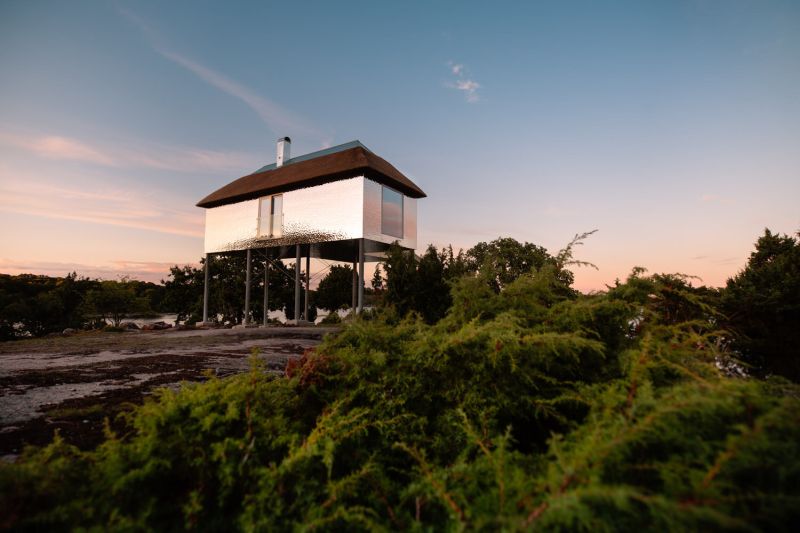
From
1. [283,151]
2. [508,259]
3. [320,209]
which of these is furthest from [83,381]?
[508,259]

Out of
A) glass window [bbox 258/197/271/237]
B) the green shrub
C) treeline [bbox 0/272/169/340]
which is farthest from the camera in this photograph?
treeline [bbox 0/272/169/340]

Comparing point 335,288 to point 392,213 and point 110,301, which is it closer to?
point 110,301

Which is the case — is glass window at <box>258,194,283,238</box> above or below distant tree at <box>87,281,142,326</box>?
above

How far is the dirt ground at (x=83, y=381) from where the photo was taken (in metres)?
3.70

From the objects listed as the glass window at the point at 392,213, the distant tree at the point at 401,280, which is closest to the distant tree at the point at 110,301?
the glass window at the point at 392,213

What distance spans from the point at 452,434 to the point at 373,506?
2.37ft

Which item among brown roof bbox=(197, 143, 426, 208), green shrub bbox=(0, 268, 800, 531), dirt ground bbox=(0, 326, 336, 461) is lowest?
dirt ground bbox=(0, 326, 336, 461)

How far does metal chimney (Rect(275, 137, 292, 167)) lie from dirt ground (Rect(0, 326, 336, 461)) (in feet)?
56.8

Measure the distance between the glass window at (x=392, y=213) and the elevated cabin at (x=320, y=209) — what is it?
5cm

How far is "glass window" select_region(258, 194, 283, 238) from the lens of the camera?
20922 millimetres

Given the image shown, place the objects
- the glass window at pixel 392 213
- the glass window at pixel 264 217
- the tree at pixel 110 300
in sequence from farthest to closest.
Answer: the tree at pixel 110 300
the glass window at pixel 264 217
the glass window at pixel 392 213

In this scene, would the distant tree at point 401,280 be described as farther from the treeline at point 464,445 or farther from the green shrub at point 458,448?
the green shrub at point 458,448

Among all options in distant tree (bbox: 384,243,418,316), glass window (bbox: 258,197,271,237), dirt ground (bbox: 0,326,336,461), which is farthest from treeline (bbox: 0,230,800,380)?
glass window (bbox: 258,197,271,237)

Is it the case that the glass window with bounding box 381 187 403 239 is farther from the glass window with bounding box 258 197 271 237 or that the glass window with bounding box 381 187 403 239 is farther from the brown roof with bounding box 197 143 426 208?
the glass window with bounding box 258 197 271 237
